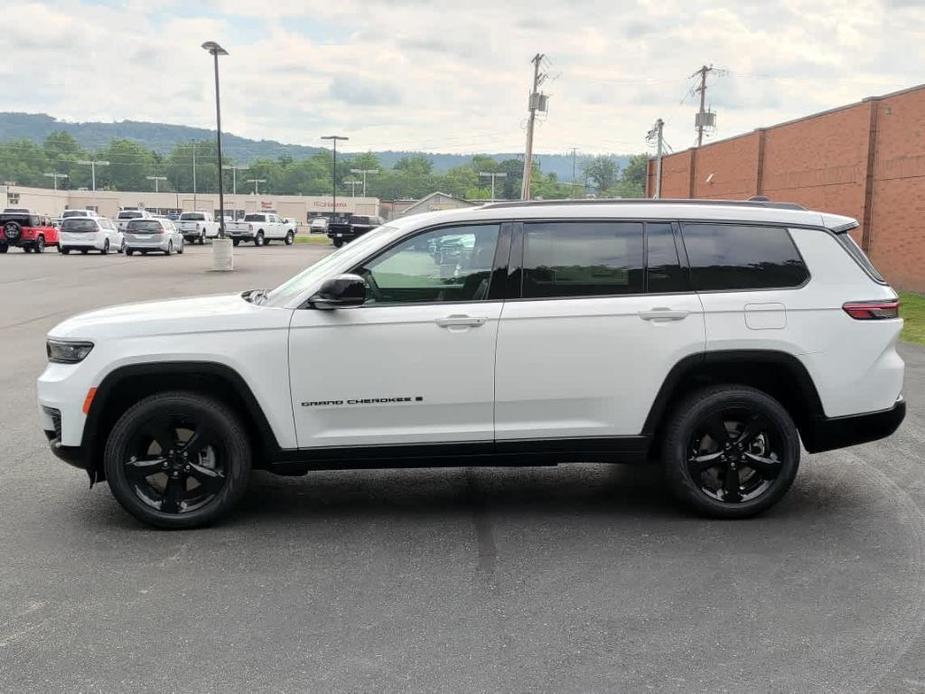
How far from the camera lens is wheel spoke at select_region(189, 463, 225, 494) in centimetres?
518

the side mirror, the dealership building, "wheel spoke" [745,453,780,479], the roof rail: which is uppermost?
the dealership building

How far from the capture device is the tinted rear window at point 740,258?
17.8 ft

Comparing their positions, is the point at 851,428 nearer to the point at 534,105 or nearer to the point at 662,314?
the point at 662,314

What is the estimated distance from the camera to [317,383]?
5.11m

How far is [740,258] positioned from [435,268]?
A: 1.83m

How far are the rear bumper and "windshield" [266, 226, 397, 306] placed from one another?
2820 mm

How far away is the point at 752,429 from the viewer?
211 inches

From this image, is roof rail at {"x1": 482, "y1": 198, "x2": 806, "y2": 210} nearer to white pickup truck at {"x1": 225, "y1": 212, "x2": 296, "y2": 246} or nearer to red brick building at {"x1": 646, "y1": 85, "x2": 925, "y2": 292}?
red brick building at {"x1": 646, "y1": 85, "x2": 925, "y2": 292}

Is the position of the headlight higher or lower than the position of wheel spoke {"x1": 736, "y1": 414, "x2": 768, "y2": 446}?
higher

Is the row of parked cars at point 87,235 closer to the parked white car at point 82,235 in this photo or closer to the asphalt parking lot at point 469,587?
the parked white car at point 82,235

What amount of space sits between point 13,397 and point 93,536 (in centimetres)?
448

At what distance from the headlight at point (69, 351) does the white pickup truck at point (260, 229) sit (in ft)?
164

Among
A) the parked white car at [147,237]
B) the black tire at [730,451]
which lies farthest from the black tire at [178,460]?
the parked white car at [147,237]

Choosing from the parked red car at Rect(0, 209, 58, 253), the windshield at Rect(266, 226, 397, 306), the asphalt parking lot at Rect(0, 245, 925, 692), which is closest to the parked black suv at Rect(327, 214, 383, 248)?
the parked red car at Rect(0, 209, 58, 253)
